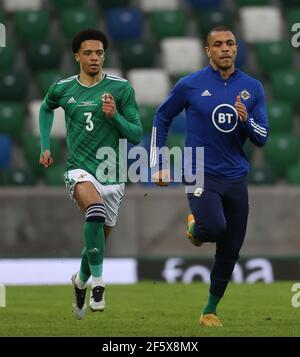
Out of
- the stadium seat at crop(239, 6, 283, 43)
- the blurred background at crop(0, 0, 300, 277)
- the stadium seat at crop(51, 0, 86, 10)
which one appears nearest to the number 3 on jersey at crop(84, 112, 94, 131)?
the blurred background at crop(0, 0, 300, 277)

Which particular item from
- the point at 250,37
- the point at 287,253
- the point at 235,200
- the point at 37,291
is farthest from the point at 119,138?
the point at 250,37

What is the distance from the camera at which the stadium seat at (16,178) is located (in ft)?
57.8

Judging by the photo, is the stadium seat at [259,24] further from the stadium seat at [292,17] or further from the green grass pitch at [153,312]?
the green grass pitch at [153,312]

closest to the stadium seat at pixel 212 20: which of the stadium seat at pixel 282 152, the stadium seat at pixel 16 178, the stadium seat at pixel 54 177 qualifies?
the stadium seat at pixel 282 152

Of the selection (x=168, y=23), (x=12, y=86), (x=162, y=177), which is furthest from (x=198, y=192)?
(x=168, y=23)

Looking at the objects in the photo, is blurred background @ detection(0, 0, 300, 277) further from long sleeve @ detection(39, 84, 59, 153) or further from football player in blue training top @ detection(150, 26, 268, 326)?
football player in blue training top @ detection(150, 26, 268, 326)

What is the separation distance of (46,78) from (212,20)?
9.11 ft

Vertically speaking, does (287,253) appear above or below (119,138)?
below

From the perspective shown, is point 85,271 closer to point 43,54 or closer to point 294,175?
point 294,175

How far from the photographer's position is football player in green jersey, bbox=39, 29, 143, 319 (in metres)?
10.6
